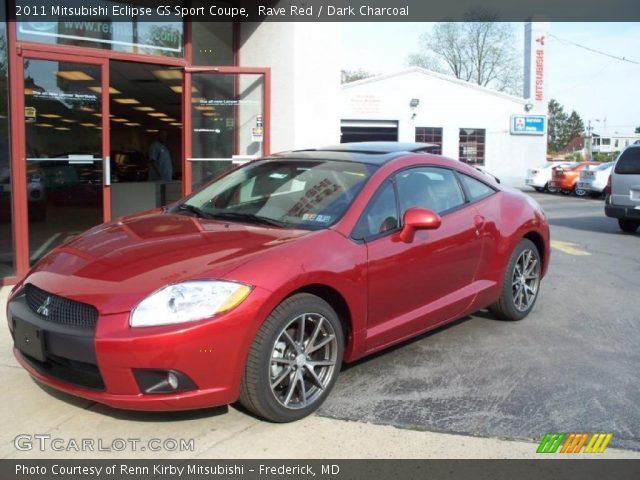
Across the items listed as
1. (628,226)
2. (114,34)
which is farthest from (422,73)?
(114,34)

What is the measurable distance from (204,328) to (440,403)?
159cm

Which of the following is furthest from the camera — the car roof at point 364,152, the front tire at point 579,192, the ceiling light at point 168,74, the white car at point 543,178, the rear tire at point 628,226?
the white car at point 543,178

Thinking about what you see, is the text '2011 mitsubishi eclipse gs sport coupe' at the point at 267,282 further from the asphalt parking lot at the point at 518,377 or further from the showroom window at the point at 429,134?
the showroom window at the point at 429,134

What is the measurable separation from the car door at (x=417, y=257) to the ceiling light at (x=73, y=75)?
14.8 ft

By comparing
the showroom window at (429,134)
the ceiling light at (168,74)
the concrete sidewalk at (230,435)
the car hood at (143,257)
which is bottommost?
the concrete sidewalk at (230,435)

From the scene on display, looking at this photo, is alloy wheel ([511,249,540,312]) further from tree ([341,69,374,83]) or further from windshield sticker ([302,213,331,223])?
tree ([341,69,374,83])

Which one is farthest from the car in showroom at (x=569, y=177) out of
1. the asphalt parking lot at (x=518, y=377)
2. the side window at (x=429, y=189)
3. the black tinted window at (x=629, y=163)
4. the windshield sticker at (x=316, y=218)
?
the windshield sticker at (x=316, y=218)

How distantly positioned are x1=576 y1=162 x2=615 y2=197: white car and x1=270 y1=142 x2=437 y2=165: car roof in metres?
19.4

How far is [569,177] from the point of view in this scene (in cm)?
2412

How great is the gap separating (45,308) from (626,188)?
36.1 feet

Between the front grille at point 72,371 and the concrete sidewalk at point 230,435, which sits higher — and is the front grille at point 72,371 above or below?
above

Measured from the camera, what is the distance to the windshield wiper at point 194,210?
438 centimetres

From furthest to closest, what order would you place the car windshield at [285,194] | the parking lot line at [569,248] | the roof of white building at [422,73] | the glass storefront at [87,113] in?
1. the roof of white building at [422,73]
2. the parking lot line at [569,248]
3. the glass storefront at [87,113]
4. the car windshield at [285,194]

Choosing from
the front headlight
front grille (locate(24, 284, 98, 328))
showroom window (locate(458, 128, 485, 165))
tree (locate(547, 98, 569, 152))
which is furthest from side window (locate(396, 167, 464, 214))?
tree (locate(547, 98, 569, 152))
